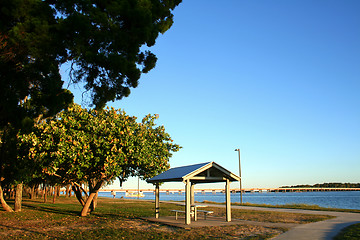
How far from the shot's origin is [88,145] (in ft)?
58.4

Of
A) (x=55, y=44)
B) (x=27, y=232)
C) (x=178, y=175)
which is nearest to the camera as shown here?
(x=55, y=44)

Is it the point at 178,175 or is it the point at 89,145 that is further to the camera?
the point at 89,145

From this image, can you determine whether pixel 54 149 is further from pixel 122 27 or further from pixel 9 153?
pixel 122 27

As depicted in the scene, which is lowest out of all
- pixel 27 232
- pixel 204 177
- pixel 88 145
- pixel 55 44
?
pixel 27 232

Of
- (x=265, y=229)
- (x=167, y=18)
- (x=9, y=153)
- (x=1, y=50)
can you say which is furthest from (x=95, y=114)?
(x=265, y=229)

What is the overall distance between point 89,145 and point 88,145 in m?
0.33

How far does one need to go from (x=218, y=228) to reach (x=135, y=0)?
10865 mm

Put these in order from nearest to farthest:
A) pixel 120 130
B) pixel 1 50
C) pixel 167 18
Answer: pixel 1 50, pixel 167 18, pixel 120 130

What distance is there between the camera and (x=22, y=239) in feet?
39.1

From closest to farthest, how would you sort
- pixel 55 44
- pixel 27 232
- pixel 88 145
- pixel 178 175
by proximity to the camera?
1. pixel 55 44
2. pixel 27 232
3. pixel 178 175
4. pixel 88 145

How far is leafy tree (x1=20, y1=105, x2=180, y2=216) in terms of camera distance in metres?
17.3

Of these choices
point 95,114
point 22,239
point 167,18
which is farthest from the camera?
point 95,114

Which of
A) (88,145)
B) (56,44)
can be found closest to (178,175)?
(88,145)

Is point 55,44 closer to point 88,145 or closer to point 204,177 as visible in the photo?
point 88,145
